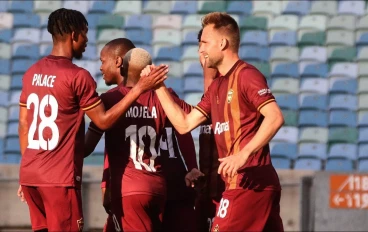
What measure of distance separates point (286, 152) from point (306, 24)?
2.68 m

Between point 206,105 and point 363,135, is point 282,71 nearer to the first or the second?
point 363,135

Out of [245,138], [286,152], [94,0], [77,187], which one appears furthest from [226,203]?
[94,0]

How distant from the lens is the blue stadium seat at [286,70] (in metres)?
14.5

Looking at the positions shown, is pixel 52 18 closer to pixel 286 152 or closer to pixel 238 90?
pixel 238 90

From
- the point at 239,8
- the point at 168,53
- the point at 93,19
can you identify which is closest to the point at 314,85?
the point at 239,8

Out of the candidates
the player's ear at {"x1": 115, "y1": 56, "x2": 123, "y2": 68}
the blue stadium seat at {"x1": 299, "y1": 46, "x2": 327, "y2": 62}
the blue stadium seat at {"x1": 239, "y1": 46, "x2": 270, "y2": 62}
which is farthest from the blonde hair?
the blue stadium seat at {"x1": 299, "y1": 46, "x2": 327, "y2": 62}

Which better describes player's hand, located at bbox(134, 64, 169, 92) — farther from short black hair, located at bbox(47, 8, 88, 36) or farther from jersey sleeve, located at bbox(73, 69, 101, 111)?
short black hair, located at bbox(47, 8, 88, 36)

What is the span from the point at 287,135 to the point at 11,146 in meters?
4.09

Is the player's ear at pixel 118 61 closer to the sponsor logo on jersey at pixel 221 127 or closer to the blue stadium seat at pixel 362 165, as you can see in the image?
the sponsor logo on jersey at pixel 221 127

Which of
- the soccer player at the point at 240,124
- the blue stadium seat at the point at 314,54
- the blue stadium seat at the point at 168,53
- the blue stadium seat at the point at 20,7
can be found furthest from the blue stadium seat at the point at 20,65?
the soccer player at the point at 240,124

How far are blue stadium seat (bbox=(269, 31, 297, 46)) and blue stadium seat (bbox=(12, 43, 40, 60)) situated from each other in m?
3.84

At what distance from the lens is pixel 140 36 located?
15227mm

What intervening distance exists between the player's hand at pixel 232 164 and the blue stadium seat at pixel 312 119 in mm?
8152

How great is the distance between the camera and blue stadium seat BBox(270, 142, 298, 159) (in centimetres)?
1331
